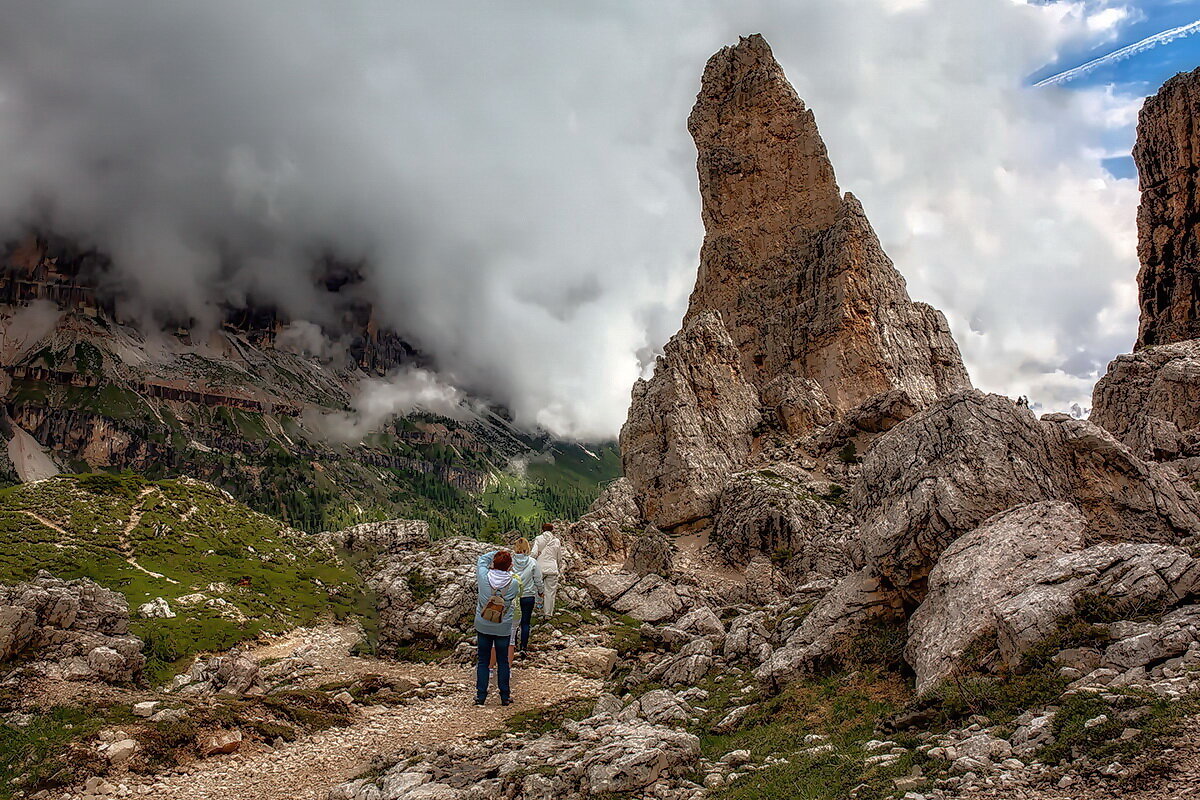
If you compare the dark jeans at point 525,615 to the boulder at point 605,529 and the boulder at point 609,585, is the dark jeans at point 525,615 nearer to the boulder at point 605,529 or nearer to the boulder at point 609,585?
the boulder at point 609,585

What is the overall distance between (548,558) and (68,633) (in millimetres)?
19060

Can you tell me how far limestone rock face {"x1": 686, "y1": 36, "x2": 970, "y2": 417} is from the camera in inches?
2960

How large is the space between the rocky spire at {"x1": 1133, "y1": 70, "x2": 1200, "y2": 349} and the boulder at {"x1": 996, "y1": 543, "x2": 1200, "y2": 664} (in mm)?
82713

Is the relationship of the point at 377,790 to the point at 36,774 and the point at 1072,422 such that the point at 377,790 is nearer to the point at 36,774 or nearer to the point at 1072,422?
the point at 36,774

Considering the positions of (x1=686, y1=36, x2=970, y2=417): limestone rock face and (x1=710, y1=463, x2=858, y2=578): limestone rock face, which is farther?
(x1=686, y1=36, x2=970, y2=417): limestone rock face

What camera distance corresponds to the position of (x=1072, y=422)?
66.2ft

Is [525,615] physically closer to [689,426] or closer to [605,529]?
[605,529]

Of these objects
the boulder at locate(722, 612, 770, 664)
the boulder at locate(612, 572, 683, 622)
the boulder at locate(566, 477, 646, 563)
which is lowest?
the boulder at locate(722, 612, 770, 664)

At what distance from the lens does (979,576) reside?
15336 mm

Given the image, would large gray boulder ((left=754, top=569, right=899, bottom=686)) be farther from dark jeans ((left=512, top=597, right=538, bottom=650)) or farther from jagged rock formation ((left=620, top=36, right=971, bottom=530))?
jagged rock formation ((left=620, top=36, right=971, bottom=530))

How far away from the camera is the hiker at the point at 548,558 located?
26359 mm

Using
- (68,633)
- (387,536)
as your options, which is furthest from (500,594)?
(387,536)

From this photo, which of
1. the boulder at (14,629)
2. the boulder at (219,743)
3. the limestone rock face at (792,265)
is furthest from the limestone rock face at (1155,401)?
the boulder at (14,629)

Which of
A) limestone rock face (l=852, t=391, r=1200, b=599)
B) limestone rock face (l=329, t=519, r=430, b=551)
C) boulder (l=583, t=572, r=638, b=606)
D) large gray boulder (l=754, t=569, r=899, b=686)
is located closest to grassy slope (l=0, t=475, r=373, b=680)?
limestone rock face (l=329, t=519, r=430, b=551)
